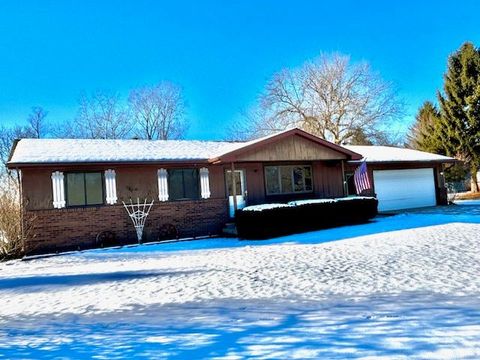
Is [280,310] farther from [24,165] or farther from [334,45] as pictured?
[334,45]

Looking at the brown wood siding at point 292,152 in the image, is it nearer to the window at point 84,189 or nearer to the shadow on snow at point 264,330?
the window at point 84,189

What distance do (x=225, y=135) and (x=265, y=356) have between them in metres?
35.4

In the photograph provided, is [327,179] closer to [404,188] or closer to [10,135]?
[404,188]

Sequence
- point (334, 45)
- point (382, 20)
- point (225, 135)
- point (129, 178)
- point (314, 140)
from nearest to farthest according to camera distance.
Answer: point (129, 178) → point (314, 140) → point (382, 20) → point (334, 45) → point (225, 135)

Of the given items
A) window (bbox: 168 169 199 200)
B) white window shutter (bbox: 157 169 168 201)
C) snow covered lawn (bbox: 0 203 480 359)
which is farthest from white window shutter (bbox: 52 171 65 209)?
window (bbox: 168 169 199 200)

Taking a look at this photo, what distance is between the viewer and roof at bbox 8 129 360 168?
1316cm

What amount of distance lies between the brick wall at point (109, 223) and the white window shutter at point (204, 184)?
0.91ft

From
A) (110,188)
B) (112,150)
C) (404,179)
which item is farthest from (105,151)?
→ (404,179)

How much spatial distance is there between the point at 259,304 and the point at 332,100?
30232 mm

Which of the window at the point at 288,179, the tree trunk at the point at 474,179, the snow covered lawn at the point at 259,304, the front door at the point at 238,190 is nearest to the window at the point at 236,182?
the front door at the point at 238,190

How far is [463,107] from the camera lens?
30.1m

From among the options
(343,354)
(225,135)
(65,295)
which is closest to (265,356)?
(343,354)

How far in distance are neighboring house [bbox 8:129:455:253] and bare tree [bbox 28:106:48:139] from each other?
2307 cm

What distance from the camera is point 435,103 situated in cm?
3494
